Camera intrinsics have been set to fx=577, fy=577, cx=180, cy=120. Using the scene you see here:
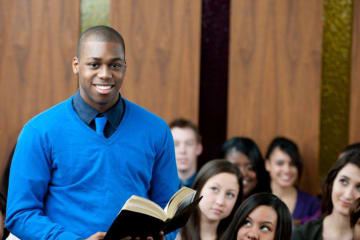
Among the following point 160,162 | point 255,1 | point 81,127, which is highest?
point 255,1

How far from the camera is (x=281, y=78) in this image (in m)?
4.11

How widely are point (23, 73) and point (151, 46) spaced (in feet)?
2.88

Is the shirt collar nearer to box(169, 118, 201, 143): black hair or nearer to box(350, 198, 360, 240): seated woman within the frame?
box(350, 198, 360, 240): seated woman

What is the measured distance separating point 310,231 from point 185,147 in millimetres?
1163

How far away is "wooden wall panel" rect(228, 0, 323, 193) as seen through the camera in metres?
4.09

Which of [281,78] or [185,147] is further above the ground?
[281,78]

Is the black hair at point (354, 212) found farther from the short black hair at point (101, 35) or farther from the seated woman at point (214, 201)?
the short black hair at point (101, 35)

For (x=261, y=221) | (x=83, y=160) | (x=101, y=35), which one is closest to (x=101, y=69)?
(x=101, y=35)

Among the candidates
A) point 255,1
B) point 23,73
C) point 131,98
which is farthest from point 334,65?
point 23,73

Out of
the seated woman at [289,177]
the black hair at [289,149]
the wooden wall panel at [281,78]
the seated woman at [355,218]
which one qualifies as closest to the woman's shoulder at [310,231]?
the seated woman at [355,218]

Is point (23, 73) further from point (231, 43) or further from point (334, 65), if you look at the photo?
point (334, 65)

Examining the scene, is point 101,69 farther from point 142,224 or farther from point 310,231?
point 310,231

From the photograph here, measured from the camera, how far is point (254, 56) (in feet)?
13.4

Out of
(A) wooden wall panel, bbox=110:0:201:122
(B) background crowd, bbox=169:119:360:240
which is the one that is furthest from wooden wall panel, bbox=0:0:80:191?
(B) background crowd, bbox=169:119:360:240
